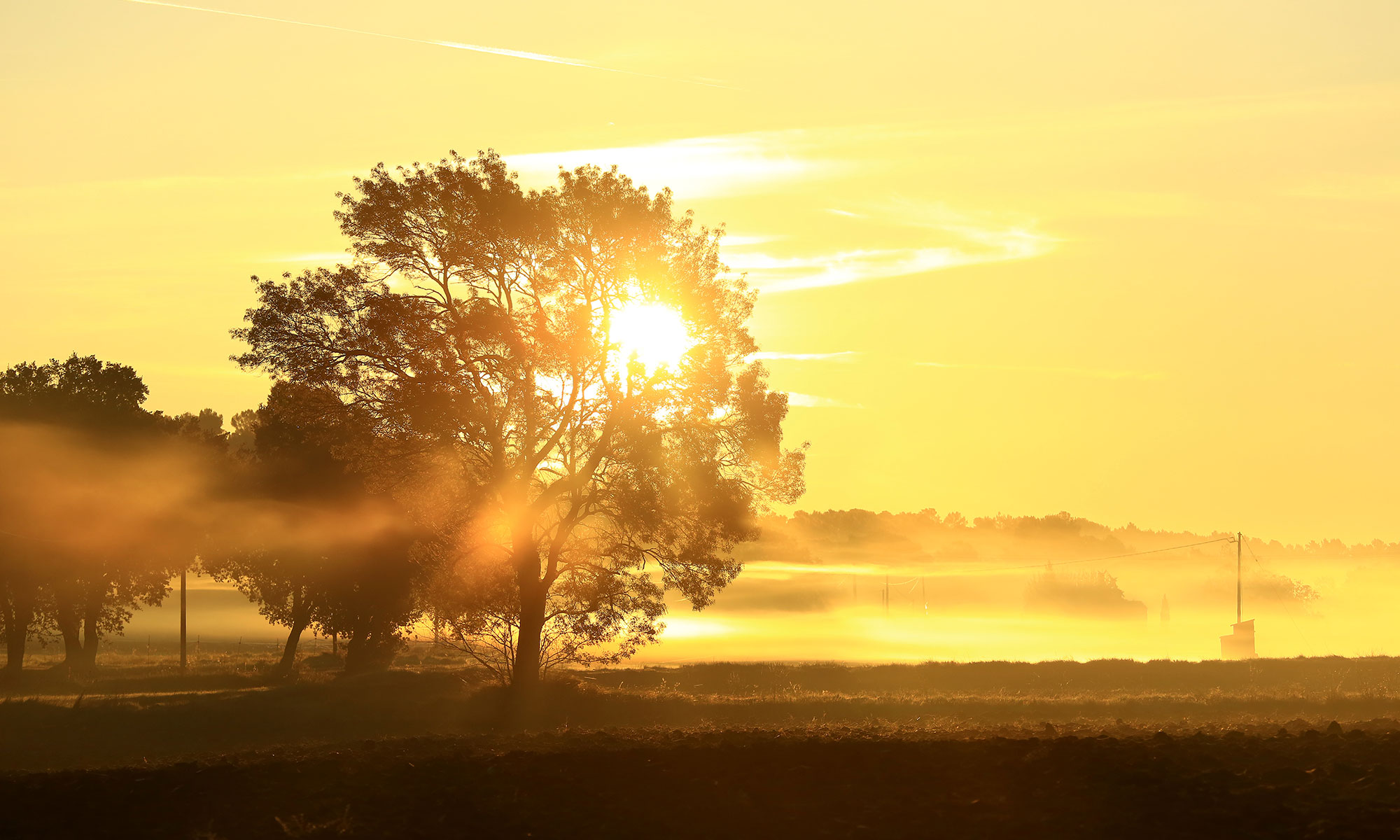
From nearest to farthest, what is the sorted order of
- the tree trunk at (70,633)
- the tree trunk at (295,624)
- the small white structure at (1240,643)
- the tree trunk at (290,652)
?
1. the tree trunk at (295,624)
2. the tree trunk at (290,652)
3. the tree trunk at (70,633)
4. the small white structure at (1240,643)

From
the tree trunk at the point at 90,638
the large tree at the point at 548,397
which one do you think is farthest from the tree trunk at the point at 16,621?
the large tree at the point at 548,397

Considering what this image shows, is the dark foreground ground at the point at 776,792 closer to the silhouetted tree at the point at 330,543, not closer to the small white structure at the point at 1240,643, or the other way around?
the silhouetted tree at the point at 330,543

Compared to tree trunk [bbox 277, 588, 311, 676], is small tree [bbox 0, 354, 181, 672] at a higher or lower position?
higher

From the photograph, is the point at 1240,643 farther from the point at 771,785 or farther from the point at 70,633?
the point at 771,785

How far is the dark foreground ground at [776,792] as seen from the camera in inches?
483

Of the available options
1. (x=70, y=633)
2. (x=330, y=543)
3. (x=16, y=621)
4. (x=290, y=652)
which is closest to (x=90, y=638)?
(x=70, y=633)

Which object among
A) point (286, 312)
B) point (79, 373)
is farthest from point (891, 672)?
point (79, 373)

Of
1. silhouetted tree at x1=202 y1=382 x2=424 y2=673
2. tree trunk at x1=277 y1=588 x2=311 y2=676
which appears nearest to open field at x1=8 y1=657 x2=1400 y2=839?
silhouetted tree at x1=202 y1=382 x2=424 y2=673

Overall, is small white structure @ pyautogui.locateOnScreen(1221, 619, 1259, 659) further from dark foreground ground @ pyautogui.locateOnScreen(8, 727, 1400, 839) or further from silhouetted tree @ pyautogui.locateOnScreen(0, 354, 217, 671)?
dark foreground ground @ pyautogui.locateOnScreen(8, 727, 1400, 839)

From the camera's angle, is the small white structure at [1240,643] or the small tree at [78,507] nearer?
the small tree at [78,507]

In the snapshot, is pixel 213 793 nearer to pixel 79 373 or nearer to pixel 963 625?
pixel 79 373

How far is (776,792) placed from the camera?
1369 centimetres

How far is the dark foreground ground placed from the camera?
40.3ft

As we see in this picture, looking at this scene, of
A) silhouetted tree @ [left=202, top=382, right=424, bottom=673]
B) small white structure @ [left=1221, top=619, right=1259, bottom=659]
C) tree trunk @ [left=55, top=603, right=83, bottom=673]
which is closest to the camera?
silhouetted tree @ [left=202, top=382, right=424, bottom=673]
